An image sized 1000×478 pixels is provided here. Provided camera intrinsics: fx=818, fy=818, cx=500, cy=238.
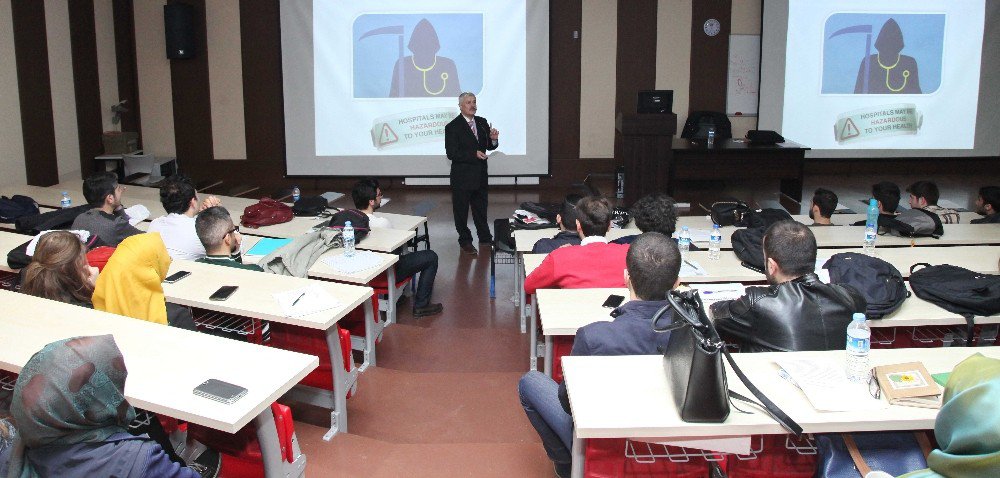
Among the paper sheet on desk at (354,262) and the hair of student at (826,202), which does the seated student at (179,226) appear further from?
the hair of student at (826,202)

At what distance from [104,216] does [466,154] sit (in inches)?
120

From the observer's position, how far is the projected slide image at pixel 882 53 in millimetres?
9656

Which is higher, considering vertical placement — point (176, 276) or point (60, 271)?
point (60, 271)

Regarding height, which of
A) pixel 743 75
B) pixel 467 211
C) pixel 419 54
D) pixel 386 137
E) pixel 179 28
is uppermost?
pixel 179 28

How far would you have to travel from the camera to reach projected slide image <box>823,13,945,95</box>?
9.66 meters

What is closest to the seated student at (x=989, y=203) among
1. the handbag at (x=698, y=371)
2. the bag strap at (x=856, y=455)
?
the bag strap at (x=856, y=455)

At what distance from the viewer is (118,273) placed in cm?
325

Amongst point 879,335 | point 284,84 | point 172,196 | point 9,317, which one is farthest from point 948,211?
point 284,84

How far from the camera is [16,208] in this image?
5.84 metres

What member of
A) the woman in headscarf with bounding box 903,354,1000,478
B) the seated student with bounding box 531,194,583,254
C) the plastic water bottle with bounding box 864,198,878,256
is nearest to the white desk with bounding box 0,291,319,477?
the woman in headscarf with bounding box 903,354,1000,478

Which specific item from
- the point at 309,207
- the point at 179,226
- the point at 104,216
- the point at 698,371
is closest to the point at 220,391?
the point at 698,371

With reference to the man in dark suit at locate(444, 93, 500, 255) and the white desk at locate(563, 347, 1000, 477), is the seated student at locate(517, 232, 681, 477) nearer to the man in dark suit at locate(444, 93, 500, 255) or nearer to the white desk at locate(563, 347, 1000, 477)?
the white desk at locate(563, 347, 1000, 477)

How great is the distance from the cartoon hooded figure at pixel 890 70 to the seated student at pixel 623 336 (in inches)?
320

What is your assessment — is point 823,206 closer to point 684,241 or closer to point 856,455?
point 684,241
